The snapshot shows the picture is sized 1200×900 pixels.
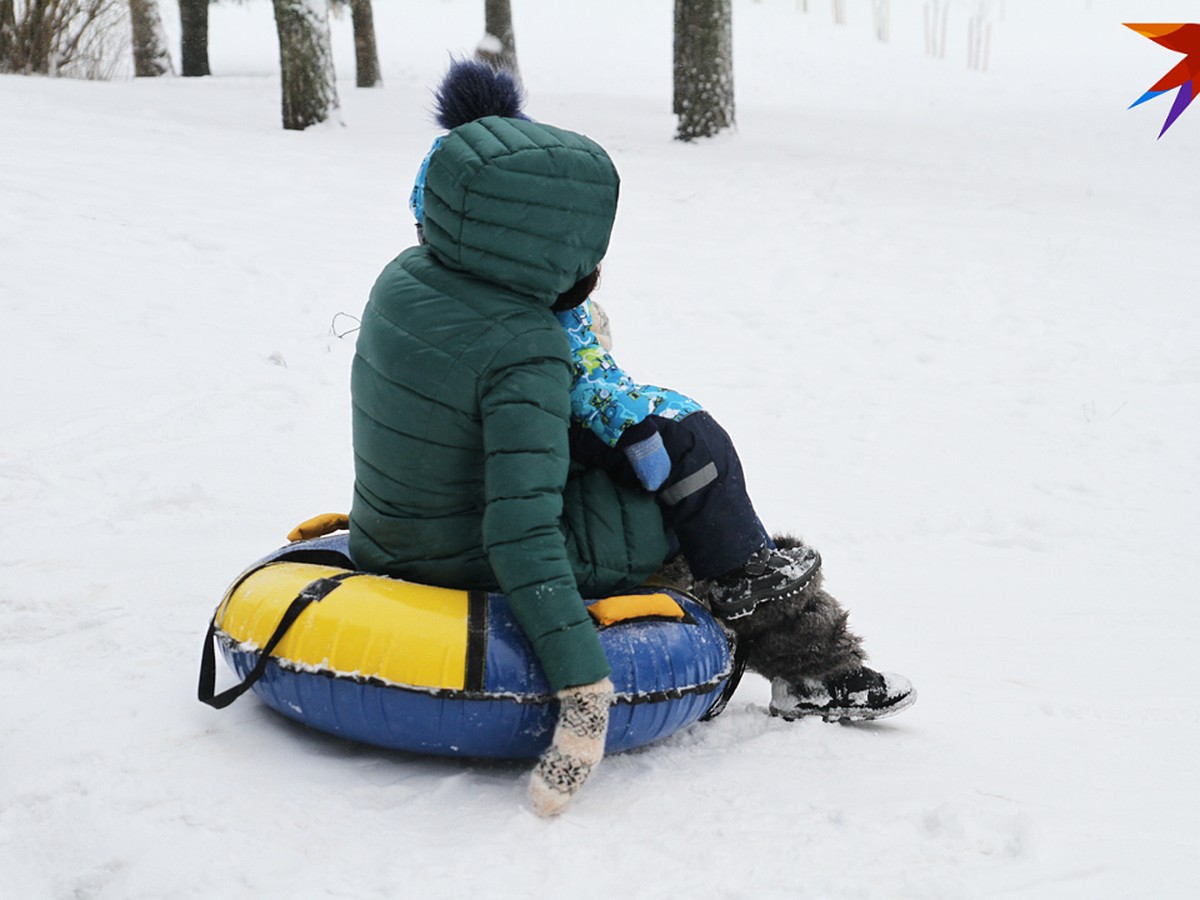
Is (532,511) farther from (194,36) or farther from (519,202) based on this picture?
(194,36)

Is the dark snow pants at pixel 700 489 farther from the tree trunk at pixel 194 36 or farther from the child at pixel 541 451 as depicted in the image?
the tree trunk at pixel 194 36

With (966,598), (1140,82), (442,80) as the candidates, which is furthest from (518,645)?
(1140,82)

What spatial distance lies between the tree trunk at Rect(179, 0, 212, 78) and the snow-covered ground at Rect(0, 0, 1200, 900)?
4717 mm

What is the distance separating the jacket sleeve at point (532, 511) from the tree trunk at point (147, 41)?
48.6 feet

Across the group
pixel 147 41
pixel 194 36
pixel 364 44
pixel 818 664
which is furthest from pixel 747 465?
pixel 194 36

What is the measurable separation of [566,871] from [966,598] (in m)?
2.24

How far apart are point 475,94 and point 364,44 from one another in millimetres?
12288

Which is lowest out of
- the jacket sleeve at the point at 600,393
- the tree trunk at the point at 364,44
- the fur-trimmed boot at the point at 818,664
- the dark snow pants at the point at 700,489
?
the fur-trimmed boot at the point at 818,664

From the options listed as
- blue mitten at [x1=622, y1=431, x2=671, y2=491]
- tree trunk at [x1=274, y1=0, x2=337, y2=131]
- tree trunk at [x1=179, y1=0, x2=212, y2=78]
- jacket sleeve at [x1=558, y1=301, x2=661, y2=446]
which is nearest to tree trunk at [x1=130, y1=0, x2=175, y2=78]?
tree trunk at [x1=179, y1=0, x2=212, y2=78]

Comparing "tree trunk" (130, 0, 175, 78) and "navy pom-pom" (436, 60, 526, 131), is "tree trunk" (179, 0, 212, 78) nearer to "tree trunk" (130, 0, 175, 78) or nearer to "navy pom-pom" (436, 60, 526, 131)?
"tree trunk" (130, 0, 175, 78)

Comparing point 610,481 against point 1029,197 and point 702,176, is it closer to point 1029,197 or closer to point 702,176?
point 702,176

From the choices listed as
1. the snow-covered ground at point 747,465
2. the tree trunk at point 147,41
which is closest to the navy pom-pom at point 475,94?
the snow-covered ground at point 747,465

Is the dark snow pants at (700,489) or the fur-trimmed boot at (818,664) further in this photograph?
the fur-trimmed boot at (818,664)

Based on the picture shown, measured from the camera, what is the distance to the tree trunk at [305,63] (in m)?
9.05
